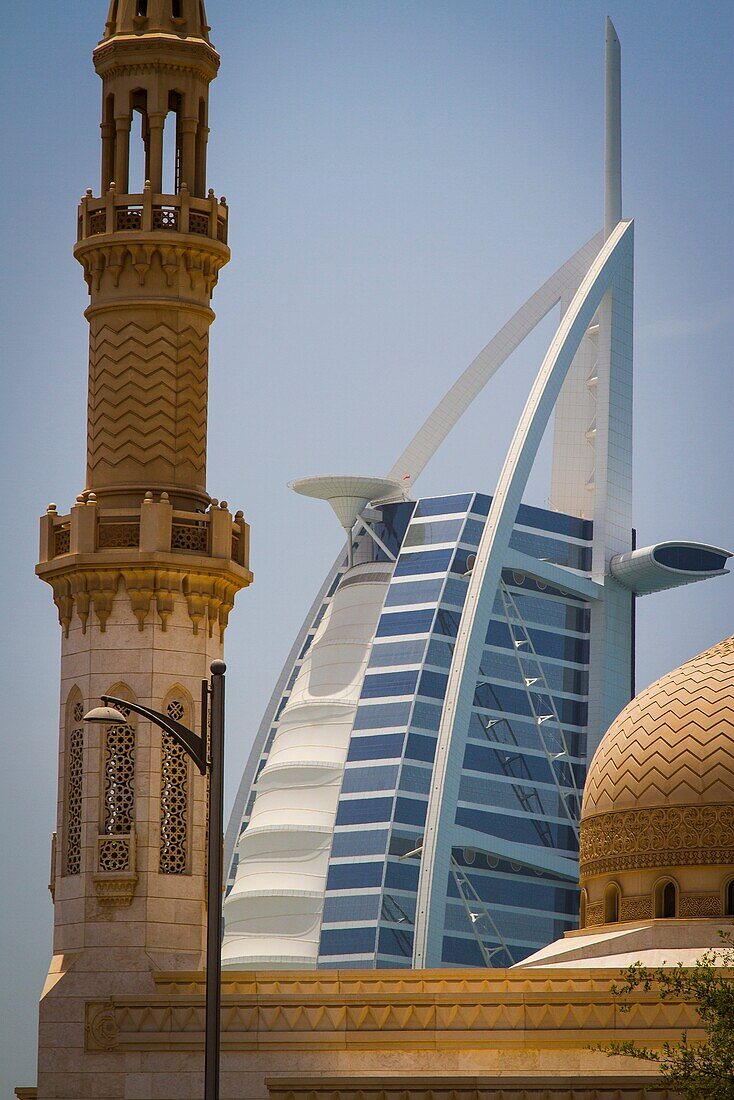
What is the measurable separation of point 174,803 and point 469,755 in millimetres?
54075

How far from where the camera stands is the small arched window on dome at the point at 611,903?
29.1 m

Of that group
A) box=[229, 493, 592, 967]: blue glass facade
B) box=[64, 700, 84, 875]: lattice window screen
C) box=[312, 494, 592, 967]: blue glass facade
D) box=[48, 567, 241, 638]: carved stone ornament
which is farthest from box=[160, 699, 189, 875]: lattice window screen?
box=[312, 494, 592, 967]: blue glass facade

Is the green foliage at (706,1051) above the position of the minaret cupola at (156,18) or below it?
below

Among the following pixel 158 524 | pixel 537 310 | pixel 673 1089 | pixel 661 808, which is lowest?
pixel 673 1089

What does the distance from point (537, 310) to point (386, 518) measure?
11198 mm

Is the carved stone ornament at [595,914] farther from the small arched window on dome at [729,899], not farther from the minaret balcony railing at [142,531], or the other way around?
the minaret balcony railing at [142,531]

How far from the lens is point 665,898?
93.4 ft

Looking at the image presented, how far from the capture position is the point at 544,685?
275 ft

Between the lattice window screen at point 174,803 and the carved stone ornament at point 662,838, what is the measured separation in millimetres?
6324

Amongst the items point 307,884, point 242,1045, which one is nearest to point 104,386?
point 242,1045

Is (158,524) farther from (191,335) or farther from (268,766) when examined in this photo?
(268,766)

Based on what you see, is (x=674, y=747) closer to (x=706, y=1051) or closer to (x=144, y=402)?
(x=144, y=402)

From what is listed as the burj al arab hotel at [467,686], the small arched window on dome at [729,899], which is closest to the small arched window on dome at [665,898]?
the small arched window on dome at [729,899]

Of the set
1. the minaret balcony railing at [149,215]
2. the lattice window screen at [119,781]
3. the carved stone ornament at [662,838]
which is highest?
the minaret balcony railing at [149,215]
